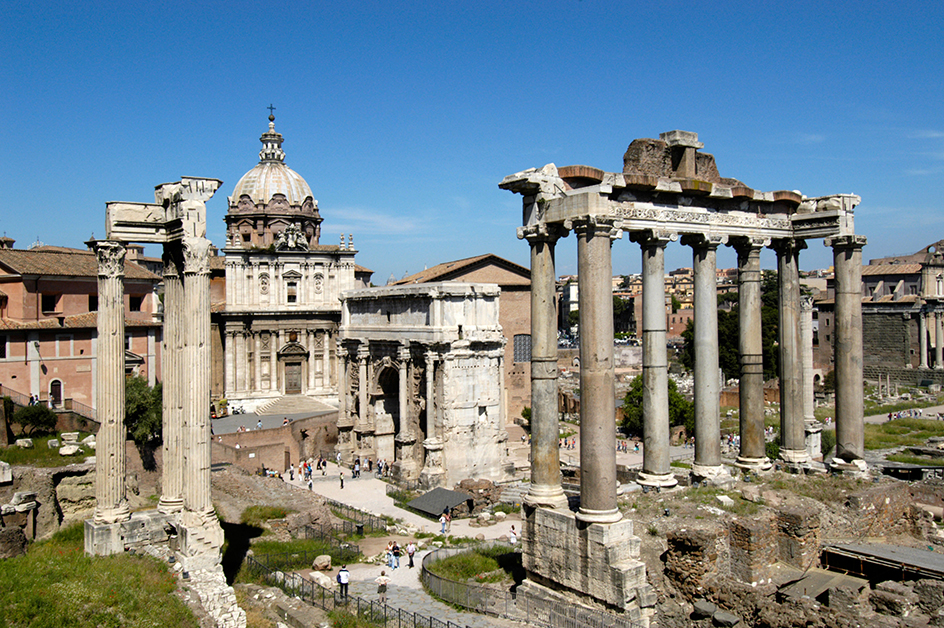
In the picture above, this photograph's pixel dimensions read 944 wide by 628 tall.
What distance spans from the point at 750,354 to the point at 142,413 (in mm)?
20766

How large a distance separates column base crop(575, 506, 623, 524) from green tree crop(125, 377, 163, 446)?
1927 cm

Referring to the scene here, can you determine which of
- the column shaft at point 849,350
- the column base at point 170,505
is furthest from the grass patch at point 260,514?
the column shaft at point 849,350

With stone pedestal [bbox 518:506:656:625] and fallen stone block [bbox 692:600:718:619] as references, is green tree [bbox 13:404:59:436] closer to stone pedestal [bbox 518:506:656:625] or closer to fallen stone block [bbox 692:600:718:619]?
stone pedestal [bbox 518:506:656:625]

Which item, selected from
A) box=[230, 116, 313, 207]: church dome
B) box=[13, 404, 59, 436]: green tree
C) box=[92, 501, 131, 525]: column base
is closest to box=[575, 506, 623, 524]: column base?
box=[92, 501, 131, 525]: column base

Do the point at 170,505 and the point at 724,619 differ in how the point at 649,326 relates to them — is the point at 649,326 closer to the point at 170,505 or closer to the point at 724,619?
the point at 724,619

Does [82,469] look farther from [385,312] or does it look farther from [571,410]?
[571,410]

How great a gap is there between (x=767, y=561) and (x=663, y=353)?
12.7 ft

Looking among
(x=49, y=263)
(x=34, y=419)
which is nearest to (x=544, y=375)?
(x=34, y=419)

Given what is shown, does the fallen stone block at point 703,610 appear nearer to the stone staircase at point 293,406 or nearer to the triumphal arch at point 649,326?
the triumphal arch at point 649,326

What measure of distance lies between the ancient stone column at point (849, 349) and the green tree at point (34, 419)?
23231 mm

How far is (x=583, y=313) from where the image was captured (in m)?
11.5

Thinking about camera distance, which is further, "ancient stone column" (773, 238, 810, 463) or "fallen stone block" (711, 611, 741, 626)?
"ancient stone column" (773, 238, 810, 463)

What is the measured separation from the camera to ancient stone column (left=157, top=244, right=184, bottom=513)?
43.9 ft

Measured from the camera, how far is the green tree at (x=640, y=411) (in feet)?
133
